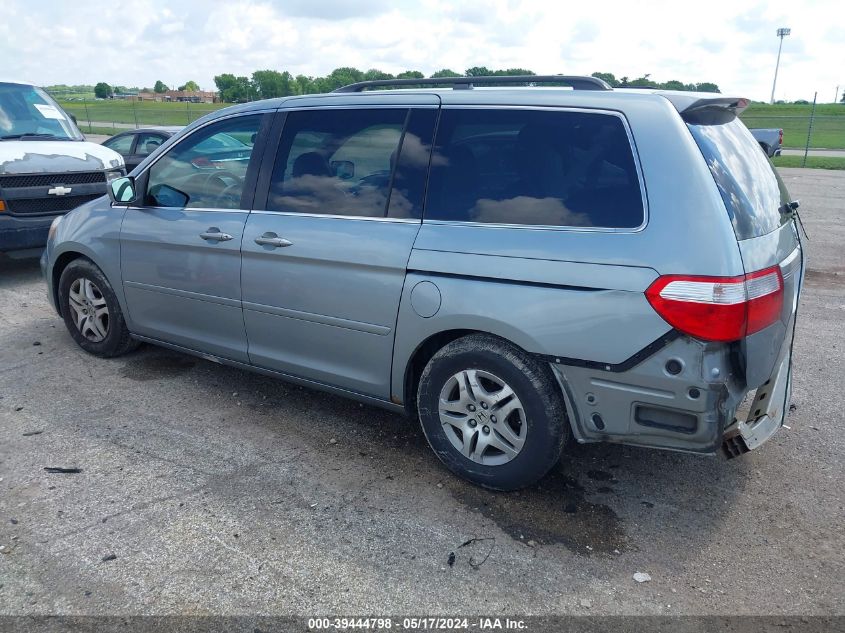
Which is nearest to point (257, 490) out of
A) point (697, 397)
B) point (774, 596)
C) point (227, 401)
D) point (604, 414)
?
point (227, 401)

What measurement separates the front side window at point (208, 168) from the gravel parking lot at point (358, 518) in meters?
1.34

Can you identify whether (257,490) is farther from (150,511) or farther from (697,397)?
(697,397)

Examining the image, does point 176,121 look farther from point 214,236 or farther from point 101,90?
point 101,90

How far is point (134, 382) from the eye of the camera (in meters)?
4.99

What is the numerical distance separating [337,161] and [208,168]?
45.1 inches

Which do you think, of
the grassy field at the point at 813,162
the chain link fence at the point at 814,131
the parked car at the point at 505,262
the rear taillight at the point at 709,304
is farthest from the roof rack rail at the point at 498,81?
the chain link fence at the point at 814,131

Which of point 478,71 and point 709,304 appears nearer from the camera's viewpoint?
point 709,304

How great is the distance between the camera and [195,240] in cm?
444

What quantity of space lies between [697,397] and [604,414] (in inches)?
16.5

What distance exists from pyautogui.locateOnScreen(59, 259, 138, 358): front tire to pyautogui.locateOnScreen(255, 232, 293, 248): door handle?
171 cm

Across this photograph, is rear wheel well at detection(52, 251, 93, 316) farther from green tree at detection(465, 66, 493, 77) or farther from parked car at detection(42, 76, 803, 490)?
green tree at detection(465, 66, 493, 77)

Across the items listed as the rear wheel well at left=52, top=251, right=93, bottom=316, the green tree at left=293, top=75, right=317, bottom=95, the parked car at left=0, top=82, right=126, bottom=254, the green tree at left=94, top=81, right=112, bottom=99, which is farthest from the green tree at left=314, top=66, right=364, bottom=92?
the green tree at left=94, top=81, right=112, bottom=99

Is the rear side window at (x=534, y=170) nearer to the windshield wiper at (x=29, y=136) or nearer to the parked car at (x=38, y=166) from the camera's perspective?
the parked car at (x=38, y=166)

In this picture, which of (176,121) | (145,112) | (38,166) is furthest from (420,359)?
(145,112)
